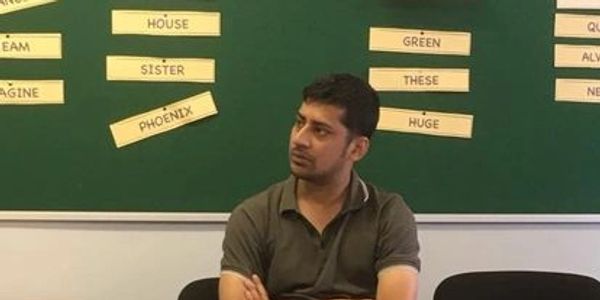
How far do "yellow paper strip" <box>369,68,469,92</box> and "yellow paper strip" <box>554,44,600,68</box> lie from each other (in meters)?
0.32

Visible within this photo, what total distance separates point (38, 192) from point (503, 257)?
1594mm

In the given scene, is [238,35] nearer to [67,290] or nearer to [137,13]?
[137,13]

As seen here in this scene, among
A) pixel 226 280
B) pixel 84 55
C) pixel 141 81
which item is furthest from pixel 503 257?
pixel 84 55

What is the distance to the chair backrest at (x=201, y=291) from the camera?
215 centimetres

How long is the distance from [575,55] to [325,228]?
1141 mm

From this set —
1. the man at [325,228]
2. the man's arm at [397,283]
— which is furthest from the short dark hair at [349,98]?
the man's arm at [397,283]

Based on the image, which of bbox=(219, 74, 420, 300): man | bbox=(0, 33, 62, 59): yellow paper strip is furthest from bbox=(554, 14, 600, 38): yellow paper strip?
bbox=(0, 33, 62, 59): yellow paper strip

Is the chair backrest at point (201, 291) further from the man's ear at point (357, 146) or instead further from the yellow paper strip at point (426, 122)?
the yellow paper strip at point (426, 122)

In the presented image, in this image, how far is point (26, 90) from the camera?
243cm

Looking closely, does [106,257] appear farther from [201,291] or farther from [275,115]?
[275,115]

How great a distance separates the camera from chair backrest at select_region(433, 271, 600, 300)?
221cm

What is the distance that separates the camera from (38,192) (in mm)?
2467

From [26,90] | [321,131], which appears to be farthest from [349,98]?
[26,90]

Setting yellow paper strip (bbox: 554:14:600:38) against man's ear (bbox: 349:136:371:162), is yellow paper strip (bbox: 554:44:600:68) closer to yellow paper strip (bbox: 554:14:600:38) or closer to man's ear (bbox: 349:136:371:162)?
A: yellow paper strip (bbox: 554:14:600:38)
